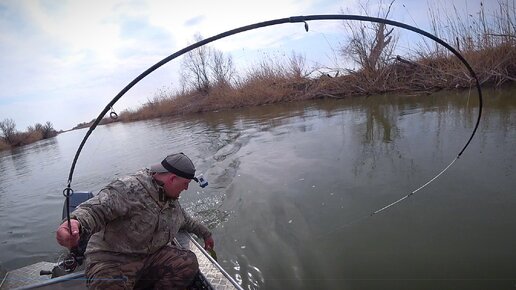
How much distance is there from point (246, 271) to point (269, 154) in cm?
446

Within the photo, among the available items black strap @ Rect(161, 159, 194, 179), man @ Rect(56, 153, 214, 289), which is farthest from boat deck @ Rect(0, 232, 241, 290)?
black strap @ Rect(161, 159, 194, 179)

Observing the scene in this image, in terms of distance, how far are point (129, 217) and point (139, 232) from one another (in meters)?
0.17

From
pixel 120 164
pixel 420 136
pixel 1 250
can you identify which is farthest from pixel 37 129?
pixel 420 136

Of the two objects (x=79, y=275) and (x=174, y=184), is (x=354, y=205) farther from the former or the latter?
(x=79, y=275)

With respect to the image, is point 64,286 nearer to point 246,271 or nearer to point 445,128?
point 246,271

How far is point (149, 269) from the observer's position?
2.85 metres

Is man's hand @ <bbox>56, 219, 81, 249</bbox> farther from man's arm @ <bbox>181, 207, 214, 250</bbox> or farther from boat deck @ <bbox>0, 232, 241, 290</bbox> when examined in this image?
man's arm @ <bbox>181, 207, 214, 250</bbox>

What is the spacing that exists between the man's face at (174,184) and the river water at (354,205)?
1.32 metres

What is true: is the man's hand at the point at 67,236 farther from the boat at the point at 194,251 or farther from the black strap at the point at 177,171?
the black strap at the point at 177,171

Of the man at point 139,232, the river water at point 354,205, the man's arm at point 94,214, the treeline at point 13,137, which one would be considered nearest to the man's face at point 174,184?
the man at point 139,232

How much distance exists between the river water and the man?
90 centimetres

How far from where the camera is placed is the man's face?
2.69m

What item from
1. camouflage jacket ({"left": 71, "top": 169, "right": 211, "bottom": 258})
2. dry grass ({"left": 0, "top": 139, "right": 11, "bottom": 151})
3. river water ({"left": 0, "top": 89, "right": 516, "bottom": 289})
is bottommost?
river water ({"left": 0, "top": 89, "right": 516, "bottom": 289})

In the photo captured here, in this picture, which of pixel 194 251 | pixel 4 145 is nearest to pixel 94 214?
pixel 194 251
